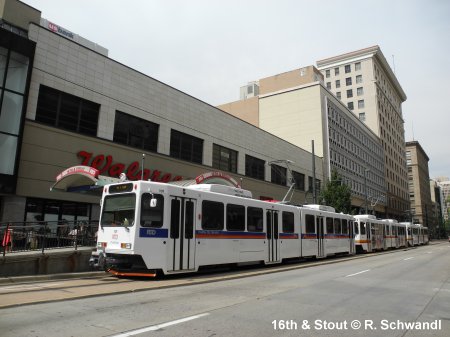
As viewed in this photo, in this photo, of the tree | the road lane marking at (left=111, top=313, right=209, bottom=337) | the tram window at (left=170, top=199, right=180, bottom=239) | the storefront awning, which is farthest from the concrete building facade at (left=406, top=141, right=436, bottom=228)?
the road lane marking at (left=111, top=313, right=209, bottom=337)

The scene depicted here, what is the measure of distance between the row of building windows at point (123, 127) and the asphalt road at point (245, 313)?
42.6ft

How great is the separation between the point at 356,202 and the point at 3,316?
62163 mm

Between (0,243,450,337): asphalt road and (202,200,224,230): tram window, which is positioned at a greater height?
(202,200,224,230): tram window

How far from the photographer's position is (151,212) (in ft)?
40.6

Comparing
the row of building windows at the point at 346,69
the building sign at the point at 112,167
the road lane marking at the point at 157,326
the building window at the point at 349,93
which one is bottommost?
the road lane marking at the point at 157,326

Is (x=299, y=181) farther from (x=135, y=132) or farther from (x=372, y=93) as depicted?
(x=372, y=93)

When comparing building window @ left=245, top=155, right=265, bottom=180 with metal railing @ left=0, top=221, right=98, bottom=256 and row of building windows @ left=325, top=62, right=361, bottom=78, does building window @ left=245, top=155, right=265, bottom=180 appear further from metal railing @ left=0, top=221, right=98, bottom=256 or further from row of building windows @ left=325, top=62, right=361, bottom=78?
row of building windows @ left=325, top=62, right=361, bottom=78

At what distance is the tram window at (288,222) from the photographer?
18.9m

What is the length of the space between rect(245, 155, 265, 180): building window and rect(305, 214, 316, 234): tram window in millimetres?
14729

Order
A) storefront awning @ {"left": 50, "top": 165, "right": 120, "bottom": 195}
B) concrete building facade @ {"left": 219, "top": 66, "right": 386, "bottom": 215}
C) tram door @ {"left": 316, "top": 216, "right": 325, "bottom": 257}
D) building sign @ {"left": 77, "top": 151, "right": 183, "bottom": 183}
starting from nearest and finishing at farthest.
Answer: storefront awning @ {"left": 50, "top": 165, "right": 120, "bottom": 195}
building sign @ {"left": 77, "top": 151, "right": 183, "bottom": 183}
tram door @ {"left": 316, "top": 216, "right": 325, "bottom": 257}
concrete building facade @ {"left": 219, "top": 66, "right": 386, "bottom": 215}

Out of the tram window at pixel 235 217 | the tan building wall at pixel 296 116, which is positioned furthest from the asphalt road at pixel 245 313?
the tan building wall at pixel 296 116

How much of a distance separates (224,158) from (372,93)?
197ft

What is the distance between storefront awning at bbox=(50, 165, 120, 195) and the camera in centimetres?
1695

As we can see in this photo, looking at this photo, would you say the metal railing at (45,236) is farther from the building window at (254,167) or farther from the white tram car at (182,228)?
the building window at (254,167)
